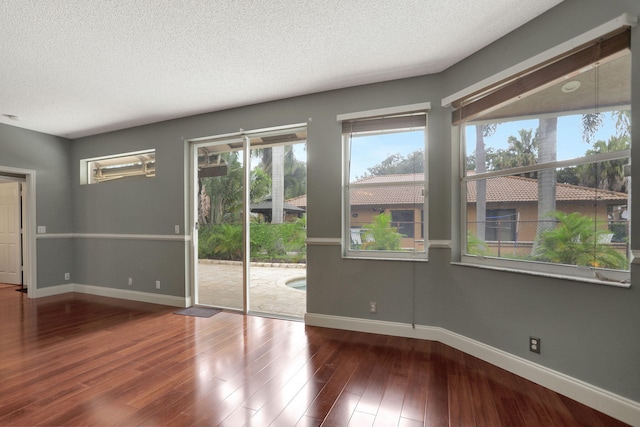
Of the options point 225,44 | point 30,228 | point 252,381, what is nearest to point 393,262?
point 252,381

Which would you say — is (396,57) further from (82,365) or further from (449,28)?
(82,365)

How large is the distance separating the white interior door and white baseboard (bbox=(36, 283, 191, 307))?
1.26 m

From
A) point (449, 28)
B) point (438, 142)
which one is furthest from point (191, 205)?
point (449, 28)

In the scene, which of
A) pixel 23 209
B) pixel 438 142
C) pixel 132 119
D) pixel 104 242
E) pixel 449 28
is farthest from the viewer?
pixel 23 209

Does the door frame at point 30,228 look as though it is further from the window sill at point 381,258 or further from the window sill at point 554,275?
the window sill at point 554,275

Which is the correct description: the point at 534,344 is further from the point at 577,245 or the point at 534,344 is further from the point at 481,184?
the point at 481,184

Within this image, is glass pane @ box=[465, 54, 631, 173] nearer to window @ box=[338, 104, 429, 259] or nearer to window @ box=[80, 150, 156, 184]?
window @ box=[338, 104, 429, 259]

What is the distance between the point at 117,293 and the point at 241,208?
2.68 meters

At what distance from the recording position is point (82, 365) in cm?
246

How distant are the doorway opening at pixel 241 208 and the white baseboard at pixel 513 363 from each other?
0.77 m

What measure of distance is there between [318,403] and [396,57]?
286 centimetres

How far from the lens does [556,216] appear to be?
2.20m

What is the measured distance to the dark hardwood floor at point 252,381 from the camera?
179 cm

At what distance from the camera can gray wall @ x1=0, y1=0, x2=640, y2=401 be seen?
6.25ft
